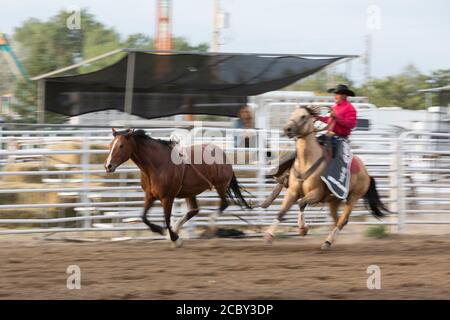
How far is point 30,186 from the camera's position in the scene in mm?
11297

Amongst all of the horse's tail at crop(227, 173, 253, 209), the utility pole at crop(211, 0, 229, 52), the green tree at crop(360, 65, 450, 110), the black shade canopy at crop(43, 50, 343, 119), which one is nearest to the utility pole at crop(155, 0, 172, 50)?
the utility pole at crop(211, 0, 229, 52)

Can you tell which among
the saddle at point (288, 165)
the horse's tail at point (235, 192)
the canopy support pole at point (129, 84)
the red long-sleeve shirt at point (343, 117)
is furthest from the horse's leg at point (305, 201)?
the canopy support pole at point (129, 84)

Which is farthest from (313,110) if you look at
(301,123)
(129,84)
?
(129,84)

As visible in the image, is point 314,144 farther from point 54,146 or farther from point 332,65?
point 54,146

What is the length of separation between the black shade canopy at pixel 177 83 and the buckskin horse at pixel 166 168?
190 cm

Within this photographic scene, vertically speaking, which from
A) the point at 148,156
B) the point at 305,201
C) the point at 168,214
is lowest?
the point at 168,214

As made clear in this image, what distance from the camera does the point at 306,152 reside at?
9031mm

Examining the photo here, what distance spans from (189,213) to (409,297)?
406 centimetres

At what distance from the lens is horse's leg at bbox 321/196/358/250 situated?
9.33 meters

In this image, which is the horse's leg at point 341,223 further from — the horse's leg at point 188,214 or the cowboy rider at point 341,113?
the horse's leg at point 188,214

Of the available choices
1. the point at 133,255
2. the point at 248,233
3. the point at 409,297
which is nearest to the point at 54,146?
the point at 248,233

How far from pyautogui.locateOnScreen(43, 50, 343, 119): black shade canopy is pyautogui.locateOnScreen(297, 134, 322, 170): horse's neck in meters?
2.44

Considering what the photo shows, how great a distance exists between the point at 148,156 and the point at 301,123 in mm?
1951

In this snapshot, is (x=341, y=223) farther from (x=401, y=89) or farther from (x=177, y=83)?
(x=401, y=89)
